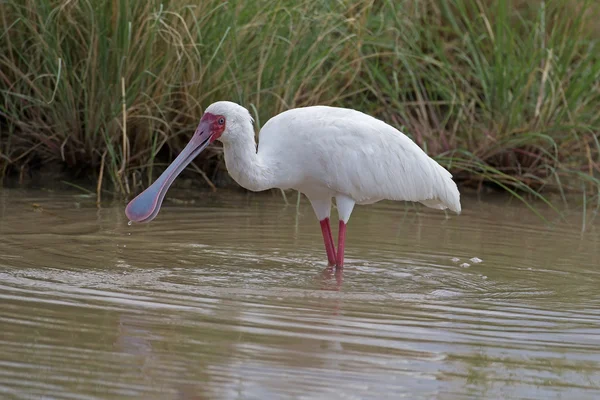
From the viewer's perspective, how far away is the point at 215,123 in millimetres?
7020

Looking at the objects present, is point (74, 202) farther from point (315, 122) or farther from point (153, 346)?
point (153, 346)

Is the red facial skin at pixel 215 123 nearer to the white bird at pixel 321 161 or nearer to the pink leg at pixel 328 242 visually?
the white bird at pixel 321 161

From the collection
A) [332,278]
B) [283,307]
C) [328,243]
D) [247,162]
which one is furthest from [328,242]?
[283,307]

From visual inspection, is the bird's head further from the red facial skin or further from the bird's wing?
the bird's wing

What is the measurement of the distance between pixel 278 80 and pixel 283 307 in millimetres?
4562

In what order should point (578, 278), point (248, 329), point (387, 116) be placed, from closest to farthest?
point (248, 329)
point (578, 278)
point (387, 116)

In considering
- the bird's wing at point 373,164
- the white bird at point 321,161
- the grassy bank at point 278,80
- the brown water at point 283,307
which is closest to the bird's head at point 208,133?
the white bird at point 321,161

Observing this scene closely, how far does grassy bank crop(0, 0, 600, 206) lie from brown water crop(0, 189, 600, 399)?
0.77 metres

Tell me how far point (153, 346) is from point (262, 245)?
321cm

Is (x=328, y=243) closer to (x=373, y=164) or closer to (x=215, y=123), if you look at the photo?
(x=373, y=164)

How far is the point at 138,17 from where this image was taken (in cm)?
945

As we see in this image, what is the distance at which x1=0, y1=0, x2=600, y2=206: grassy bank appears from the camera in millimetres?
9477

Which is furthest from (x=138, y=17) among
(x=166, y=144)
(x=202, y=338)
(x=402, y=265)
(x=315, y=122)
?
(x=202, y=338)

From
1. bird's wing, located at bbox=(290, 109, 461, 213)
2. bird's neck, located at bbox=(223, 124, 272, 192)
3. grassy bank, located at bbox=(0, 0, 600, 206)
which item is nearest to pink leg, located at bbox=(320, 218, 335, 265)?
bird's wing, located at bbox=(290, 109, 461, 213)
